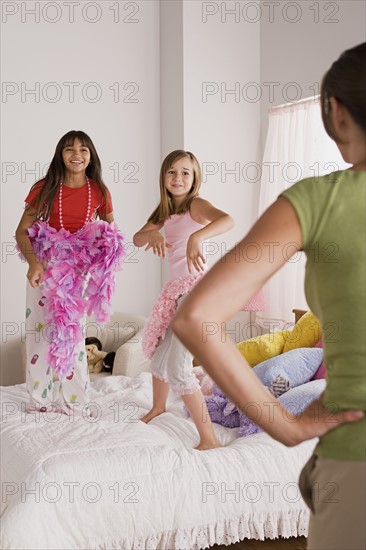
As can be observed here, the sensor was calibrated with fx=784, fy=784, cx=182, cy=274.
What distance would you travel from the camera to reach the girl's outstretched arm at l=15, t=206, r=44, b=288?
319cm

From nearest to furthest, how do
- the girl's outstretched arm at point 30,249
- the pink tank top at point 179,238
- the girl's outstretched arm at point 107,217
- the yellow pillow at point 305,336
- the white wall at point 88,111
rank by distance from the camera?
the pink tank top at point 179,238 → the girl's outstretched arm at point 30,249 → the girl's outstretched arm at point 107,217 → the yellow pillow at point 305,336 → the white wall at point 88,111

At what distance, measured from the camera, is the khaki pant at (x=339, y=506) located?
959 millimetres

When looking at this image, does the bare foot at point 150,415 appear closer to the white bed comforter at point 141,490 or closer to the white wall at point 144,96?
the white bed comforter at point 141,490

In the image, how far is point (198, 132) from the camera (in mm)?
5055

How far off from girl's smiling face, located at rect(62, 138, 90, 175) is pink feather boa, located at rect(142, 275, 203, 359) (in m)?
0.65

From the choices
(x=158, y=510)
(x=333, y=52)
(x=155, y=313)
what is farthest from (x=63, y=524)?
(x=333, y=52)

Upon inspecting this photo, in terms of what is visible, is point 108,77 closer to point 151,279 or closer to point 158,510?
point 151,279

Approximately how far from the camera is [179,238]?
10.1 feet

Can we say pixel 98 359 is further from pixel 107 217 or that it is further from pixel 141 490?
pixel 141 490

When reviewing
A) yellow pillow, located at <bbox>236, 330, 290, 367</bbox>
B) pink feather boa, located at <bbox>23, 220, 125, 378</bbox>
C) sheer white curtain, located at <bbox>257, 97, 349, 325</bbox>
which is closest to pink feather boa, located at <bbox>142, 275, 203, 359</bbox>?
pink feather boa, located at <bbox>23, 220, 125, 378</bbox>

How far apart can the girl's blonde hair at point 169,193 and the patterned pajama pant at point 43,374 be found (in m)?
0.60

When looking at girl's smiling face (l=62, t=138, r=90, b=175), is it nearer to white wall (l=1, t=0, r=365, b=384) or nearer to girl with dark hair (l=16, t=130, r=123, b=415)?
girl with dark hair (l=16, t=130, r=123, b=415)

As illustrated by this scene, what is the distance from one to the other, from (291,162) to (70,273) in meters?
2.05

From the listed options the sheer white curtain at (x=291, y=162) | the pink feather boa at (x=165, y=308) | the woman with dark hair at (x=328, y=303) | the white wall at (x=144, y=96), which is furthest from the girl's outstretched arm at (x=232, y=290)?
the white wall at (x=144, y=96)
